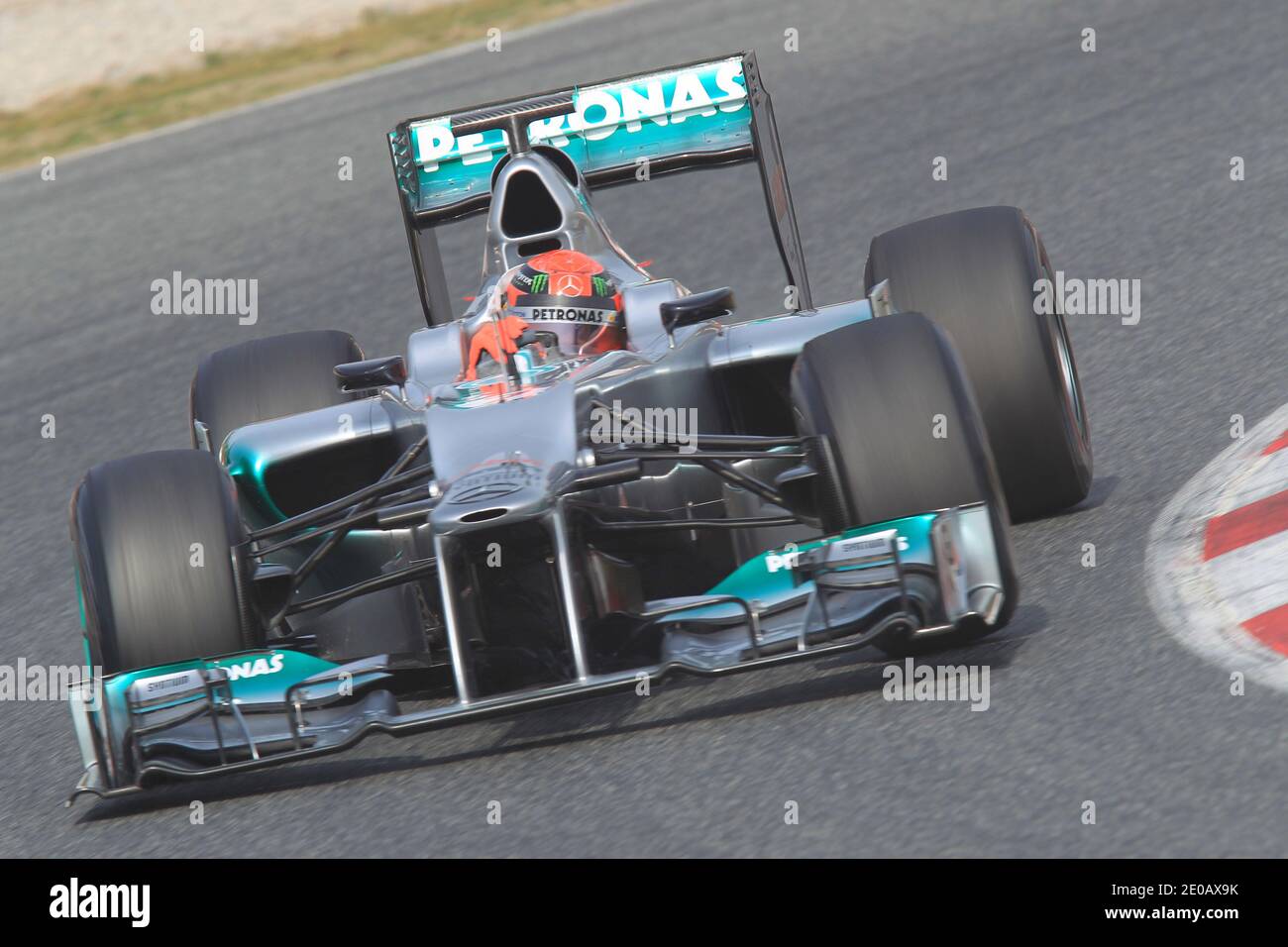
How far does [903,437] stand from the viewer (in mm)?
5078

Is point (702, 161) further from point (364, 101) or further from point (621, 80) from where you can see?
point (364, 101)

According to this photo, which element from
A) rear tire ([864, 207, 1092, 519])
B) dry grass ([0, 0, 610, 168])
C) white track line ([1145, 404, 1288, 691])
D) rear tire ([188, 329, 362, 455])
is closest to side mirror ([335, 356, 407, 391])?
rear tire ([188, 329, 362, 455])

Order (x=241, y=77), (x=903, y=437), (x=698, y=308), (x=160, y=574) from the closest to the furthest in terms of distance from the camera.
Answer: (x=903, y=437) < (x=160, y=574) < (x=698, y=308) < (x=241, y=77)

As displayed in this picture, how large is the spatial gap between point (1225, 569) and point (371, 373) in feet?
8.38

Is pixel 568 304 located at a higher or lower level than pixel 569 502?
higher

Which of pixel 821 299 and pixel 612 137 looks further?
pixel 821 299

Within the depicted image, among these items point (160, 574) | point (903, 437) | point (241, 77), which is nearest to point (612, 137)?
point (903, 437)

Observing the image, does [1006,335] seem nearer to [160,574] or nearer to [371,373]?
[371,373]

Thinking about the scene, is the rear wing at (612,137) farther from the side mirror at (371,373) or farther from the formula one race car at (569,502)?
the side mirror at (371,373)

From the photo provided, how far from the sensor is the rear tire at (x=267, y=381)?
275 inches

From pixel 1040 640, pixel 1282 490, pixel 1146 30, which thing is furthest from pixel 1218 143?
pixel 1040 640

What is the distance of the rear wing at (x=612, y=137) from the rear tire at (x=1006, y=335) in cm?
111

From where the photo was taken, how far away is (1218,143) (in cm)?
1067

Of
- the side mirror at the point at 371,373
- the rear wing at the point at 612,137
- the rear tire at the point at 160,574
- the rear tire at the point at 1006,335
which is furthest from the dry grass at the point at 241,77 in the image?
the rear tire at the point at 160,574
